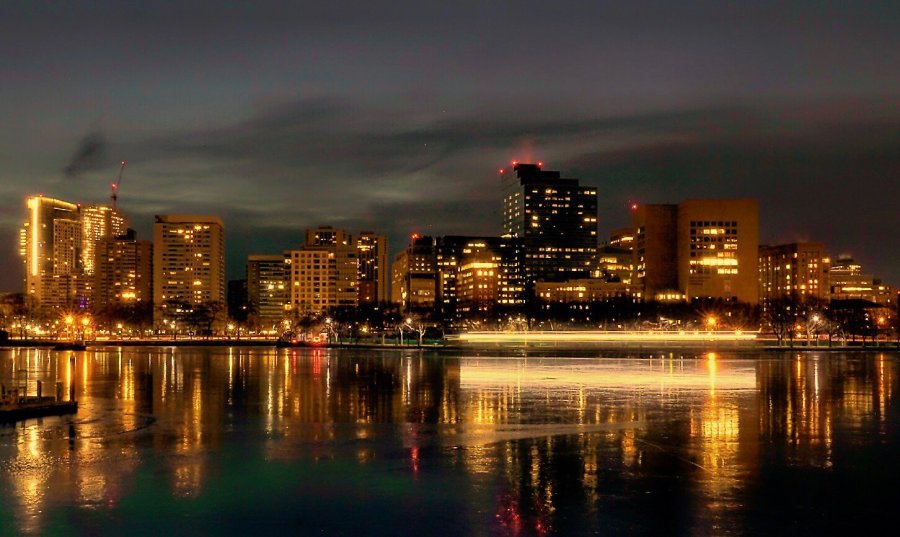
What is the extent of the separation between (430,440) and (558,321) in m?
176

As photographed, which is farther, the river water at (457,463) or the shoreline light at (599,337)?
the shoreline light at (599,337)

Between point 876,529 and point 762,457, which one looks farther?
point 762,457

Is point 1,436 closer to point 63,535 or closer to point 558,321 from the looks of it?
point 63,535

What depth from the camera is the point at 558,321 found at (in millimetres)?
198875

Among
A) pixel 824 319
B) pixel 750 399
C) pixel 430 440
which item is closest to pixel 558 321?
pixel 824 319

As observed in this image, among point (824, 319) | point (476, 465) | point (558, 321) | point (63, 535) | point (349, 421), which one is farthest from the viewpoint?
point (558, 321)

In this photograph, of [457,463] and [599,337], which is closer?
[457,463]

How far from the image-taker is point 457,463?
69.2ft

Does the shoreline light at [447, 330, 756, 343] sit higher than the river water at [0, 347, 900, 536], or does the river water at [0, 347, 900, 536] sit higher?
the river water at [0, 347, 900, 536]

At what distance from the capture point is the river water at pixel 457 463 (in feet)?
51.1

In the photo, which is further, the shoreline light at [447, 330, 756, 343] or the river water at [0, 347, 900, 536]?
the shoreline light at [447, 330, 756, 343]

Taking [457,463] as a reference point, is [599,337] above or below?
below

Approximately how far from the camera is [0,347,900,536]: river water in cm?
1556

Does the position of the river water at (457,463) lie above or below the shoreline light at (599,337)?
above
